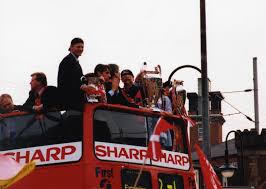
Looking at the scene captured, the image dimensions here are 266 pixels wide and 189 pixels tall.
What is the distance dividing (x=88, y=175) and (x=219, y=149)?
55092 mm

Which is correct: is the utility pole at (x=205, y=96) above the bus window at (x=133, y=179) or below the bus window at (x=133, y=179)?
above

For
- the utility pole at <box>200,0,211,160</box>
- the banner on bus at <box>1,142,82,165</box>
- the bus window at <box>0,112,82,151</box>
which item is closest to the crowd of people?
the bus window at <box>0,112,82,151</box>

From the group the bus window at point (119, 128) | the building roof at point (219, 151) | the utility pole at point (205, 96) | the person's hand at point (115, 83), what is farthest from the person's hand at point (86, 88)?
the building roof at point (219, 151)

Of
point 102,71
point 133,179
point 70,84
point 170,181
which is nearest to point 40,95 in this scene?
point 70,84

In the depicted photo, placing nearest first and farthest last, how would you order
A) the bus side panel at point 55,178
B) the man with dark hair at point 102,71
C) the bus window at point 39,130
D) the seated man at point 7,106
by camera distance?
the bus side panel at point 55,178, the bus window at point 39,130, the man with dark hair at point 102,71, the seated man at point 7,106

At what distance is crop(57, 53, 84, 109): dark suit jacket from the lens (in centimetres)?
1245

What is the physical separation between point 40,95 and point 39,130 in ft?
1.80

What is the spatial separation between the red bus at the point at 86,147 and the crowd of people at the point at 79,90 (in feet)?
0.56

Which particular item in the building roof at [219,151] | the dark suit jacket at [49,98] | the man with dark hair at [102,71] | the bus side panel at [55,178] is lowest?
the bus side panel at [55,178]

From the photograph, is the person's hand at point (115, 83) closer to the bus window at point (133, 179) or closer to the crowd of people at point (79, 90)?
the crowd of people at point (79, 90)

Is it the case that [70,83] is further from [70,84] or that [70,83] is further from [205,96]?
[205,96]

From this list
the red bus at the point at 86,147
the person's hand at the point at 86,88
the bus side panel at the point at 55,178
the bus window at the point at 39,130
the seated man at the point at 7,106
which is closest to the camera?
the bus side panel at the point at 55,178

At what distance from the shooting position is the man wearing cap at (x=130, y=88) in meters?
13.9

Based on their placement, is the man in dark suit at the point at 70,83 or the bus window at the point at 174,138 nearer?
the man in dark suit at the point at 70,83
